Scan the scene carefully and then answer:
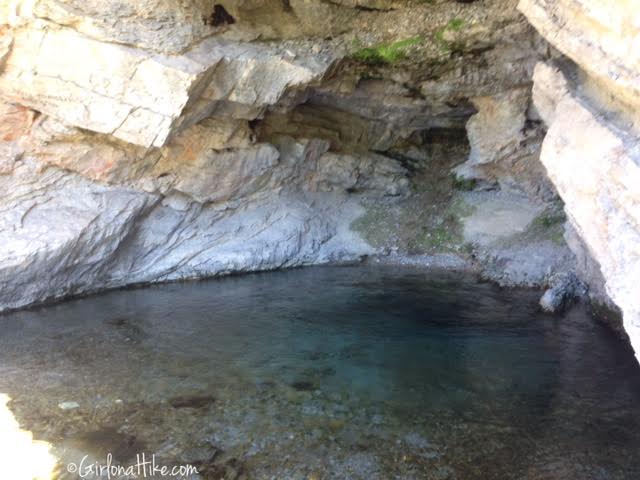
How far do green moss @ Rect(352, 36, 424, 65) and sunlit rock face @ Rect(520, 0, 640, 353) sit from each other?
4.52 m

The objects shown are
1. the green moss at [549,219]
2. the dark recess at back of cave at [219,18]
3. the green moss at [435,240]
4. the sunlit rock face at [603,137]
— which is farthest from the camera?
the green moss at [435,240]

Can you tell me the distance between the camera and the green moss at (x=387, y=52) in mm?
11953

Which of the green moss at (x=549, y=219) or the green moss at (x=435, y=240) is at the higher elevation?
the green moss at (x=549, y=219)

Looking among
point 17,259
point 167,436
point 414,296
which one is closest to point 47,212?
point 17,259

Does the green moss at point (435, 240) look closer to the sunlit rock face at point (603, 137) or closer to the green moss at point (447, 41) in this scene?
A: the green moss at point (447, 41)

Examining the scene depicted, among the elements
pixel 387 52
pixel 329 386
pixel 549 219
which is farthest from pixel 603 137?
pixel 549 219

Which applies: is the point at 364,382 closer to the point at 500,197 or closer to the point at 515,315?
the point at 515,315

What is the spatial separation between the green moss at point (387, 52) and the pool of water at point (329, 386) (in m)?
5.73

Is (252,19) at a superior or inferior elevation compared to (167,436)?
superior

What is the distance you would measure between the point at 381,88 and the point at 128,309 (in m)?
8.70

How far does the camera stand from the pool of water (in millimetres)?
6270

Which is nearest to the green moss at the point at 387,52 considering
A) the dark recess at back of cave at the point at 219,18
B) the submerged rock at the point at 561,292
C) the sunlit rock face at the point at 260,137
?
the sunlit rock face at the point at 260,137

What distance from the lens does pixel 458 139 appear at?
18.6 meters

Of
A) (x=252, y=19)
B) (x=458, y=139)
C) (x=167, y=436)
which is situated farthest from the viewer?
(x=458, y=139)
